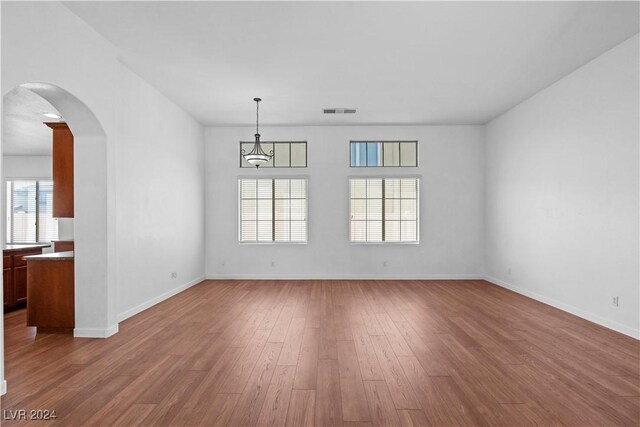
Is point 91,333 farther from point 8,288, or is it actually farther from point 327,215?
point 327,215

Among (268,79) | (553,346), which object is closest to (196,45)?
(268,79)

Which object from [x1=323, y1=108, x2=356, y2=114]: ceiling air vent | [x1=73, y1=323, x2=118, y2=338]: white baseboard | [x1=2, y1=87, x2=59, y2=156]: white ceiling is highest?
[x1=323, y1=108, x2=356, y2=114]: ceiling air vent

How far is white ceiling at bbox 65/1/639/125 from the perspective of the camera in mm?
3422

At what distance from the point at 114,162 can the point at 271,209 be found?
3975mm

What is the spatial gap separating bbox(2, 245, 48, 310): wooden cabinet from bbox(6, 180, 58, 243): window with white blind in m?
4.33

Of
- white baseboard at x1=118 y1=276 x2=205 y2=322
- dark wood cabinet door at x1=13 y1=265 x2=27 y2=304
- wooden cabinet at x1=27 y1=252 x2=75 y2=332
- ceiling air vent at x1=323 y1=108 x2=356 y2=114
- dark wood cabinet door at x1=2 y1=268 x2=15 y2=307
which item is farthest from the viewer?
ceiling air vent at x1=323 y1=108 x2=356 y2=114

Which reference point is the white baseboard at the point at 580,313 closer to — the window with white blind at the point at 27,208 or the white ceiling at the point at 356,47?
the white ceiling at the point at 356,47

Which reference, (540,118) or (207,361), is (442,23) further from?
(207,361)

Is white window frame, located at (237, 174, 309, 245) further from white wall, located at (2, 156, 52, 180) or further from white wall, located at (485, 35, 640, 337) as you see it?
white wall, located at (2, 156, 52, 180)

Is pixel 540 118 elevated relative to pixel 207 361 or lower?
elevated

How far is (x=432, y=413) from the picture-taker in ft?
7.64

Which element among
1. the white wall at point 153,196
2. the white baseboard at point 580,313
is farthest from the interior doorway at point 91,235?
the white baseboard at point 580,313

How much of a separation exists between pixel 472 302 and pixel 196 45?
5476mm

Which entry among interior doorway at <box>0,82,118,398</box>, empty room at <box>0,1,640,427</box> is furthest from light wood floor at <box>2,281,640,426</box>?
interior doorway at <box>0,82,118,398</box>
